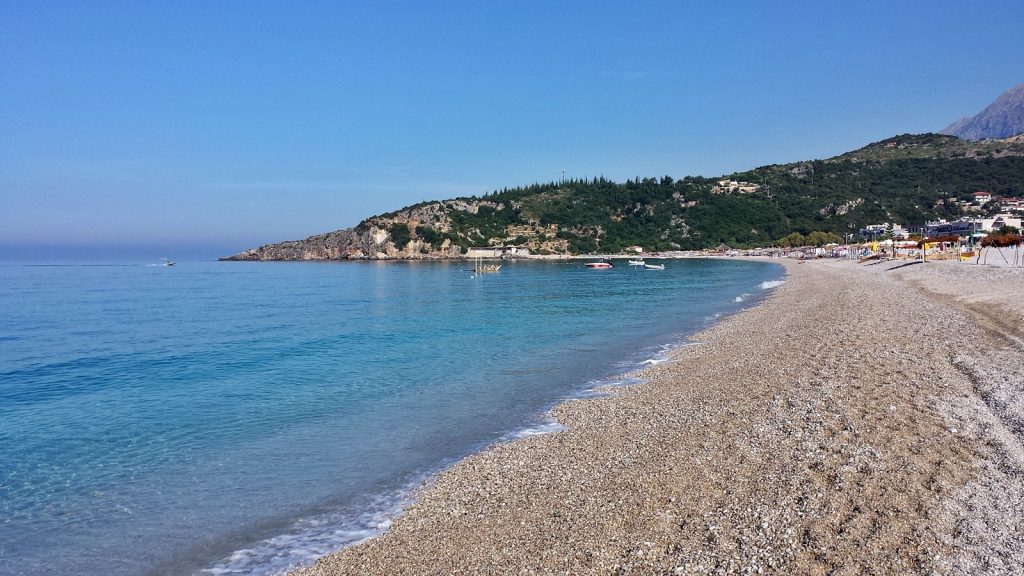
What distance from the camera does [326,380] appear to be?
682 inches

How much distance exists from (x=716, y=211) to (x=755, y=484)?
577 feet

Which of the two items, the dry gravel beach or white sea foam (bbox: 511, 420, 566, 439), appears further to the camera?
white sea foam (bbox: 511, 420, 566, 439)

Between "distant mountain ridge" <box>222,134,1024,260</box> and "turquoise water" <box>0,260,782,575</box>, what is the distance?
440 ft

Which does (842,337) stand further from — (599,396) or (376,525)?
(376,525)

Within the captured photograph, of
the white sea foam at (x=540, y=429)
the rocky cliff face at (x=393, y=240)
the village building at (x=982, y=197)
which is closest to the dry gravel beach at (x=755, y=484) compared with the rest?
the white sea foam at (x=540, y=429)

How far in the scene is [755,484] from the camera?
737cm

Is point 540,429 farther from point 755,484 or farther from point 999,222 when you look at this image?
point 999,222

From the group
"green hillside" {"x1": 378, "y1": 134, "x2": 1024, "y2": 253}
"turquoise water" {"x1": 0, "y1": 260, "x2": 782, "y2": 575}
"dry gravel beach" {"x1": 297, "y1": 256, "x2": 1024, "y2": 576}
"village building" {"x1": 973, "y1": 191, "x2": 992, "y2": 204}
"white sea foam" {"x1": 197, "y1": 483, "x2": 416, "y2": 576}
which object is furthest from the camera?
"green hillside" {"x1": 378, "y1": 134, "x2": 1024, "y2": 253}

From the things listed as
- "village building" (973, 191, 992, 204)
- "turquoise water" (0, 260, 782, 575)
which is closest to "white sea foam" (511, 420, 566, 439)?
"turquoise water" (0, 260, 782, 575)

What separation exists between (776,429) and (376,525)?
255 inches

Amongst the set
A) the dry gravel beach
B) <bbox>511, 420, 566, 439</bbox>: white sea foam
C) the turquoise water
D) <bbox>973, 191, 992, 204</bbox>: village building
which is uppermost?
<bbox>973, 191, 992, 204</bbox>: village building

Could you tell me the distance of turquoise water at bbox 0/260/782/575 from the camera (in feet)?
25.0

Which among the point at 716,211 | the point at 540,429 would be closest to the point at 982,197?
the point at 716,211

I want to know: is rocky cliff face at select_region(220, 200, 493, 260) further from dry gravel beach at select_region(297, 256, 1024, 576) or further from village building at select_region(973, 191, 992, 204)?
dry gravel beach at select_region(297, 256, 1024, 576)
